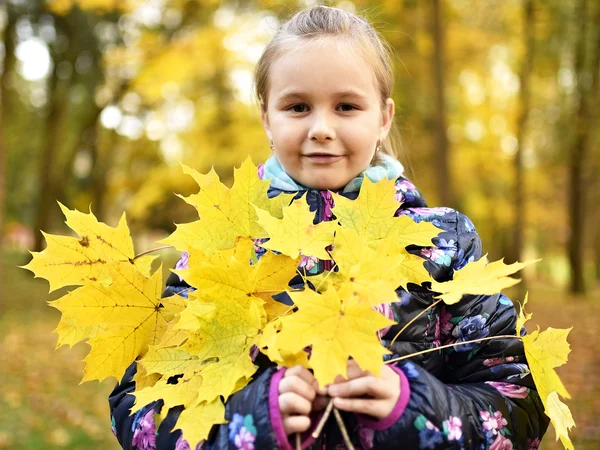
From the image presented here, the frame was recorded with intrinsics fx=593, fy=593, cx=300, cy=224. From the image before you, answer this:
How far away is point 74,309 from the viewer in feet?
3.92

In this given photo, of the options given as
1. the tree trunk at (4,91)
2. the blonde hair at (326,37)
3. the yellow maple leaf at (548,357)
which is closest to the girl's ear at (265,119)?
the blonde hair at (326,37)

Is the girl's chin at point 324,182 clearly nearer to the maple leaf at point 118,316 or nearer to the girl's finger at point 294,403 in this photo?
the maple leaf at point 118,316

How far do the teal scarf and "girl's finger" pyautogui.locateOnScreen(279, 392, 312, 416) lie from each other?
574mm

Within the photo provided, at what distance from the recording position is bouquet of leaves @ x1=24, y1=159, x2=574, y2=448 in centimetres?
92

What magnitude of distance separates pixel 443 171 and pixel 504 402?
5.74 metres

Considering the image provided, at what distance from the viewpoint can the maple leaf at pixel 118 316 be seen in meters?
1.20

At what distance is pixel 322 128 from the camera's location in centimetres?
134

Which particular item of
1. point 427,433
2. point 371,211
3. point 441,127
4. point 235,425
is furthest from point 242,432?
point 441,127

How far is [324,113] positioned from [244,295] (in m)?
0.50

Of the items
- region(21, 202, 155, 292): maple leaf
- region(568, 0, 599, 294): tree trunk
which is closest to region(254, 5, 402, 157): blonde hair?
region(21, 202, 155, 292): maple leaf

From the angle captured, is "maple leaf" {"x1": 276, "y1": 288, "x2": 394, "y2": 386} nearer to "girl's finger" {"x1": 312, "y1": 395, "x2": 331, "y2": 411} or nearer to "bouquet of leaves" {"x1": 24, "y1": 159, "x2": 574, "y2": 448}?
"bouquet of leaves" {"x1": 24, "y1": 159, "x2": 574, "y2": 448}

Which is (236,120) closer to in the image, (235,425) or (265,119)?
(265,119)

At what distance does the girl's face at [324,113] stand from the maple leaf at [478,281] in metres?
0.43

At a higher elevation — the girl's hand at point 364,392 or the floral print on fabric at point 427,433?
the girl's hand at point 364,392
